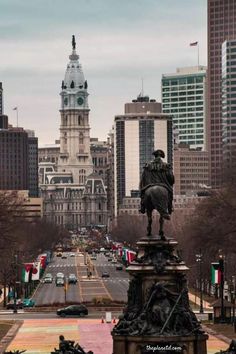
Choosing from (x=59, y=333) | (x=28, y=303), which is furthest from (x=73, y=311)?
(x=59, y=333)

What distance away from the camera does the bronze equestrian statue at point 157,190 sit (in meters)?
49.8

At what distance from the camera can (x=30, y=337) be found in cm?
7675

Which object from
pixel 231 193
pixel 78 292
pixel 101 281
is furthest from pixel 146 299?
pixel 101 281

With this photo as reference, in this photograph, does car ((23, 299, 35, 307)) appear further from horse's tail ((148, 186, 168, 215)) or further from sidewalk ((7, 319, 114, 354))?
horse's tail ((148, 186, 168, 215))

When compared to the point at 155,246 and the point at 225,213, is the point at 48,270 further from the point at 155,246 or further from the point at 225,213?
the point at 155,246

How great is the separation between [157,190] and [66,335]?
2784 centimetres

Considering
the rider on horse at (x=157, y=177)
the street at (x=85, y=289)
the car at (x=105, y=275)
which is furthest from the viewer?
the car at (x=105, y=275)

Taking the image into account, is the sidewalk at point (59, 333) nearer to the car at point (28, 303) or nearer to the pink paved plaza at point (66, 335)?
the pink paved plaza at point (66, 335)

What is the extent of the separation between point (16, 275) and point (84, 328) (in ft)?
135

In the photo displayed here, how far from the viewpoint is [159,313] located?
48.7 meters

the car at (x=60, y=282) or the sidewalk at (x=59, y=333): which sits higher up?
the sidewalk at (x=59, y=333)

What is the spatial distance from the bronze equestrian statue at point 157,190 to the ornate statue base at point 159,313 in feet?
4.02

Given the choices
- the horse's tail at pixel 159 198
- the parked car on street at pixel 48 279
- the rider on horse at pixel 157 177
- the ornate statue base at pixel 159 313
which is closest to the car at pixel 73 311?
the rider on horse at pixel 157 177

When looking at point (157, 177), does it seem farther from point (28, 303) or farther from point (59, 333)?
point (28, 303)
